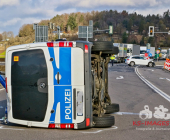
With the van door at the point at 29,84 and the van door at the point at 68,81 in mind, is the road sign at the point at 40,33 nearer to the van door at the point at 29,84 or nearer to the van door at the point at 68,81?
the van door at the point at 29,84

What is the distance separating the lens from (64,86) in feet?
21.8

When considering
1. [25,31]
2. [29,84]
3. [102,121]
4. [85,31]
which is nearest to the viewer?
[29,84]

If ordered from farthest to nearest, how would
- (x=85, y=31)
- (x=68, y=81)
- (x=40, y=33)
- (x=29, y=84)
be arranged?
(x=85, y=31)
(x=40, y=33)
(x=29, y=84)
(x=68, y=81)

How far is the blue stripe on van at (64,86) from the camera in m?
6.62

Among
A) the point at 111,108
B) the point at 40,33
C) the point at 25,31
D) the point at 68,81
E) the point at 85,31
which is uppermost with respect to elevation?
the point at 25,31

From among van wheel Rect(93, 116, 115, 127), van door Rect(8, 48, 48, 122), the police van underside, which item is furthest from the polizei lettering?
van wheel Rect(93, 116, 115, 127)

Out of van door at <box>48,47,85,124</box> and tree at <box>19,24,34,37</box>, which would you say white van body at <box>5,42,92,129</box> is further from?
tree at <box>19,24,34,37</box>

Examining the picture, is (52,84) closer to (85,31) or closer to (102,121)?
(102,121)

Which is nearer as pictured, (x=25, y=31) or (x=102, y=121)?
(x=102, y=121)

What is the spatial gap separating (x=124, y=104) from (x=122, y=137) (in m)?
5.02

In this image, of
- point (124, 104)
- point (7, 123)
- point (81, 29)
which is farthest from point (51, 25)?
point (7, 123)

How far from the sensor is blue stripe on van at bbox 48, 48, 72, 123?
6621 mm

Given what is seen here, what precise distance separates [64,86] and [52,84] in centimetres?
26

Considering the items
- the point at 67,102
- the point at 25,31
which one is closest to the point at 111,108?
the point at 67,102
